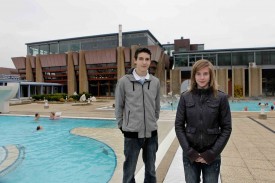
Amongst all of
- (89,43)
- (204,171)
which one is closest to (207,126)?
(204,171)

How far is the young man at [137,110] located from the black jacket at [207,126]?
2.23 ft

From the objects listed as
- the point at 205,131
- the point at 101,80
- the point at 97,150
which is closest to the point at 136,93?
the point at 205,131

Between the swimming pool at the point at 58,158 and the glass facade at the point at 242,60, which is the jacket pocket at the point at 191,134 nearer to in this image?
the swimming pool at the point at 58,158

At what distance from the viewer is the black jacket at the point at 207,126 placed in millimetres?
2742

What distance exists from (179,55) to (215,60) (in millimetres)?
7947

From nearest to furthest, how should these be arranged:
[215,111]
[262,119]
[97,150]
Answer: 1. [215,111]
2. [97,150]
3. [262,119]

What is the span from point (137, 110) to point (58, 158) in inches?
241

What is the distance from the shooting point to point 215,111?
2.79 m

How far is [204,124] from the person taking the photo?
279 centimetres

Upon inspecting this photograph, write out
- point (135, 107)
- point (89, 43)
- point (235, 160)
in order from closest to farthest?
1. point (135, 107)
2. point (235, 160)
3. point (89, 43)

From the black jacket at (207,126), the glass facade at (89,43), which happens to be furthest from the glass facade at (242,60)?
the black jacket at (207,126)

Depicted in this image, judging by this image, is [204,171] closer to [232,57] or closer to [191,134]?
[191,134]

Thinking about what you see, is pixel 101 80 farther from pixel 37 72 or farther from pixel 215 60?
pixel 215 60

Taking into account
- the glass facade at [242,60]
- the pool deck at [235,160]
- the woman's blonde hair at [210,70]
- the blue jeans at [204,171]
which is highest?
the glass facade at [242,60]
